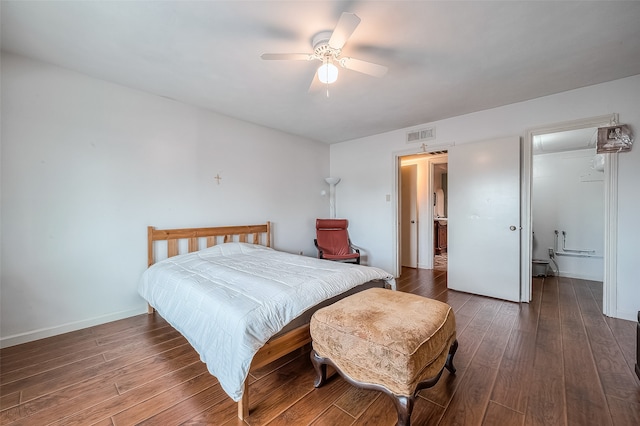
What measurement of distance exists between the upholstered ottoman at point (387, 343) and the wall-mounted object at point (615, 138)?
2754mm

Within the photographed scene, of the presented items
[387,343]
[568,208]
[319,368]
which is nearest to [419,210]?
[568,208]

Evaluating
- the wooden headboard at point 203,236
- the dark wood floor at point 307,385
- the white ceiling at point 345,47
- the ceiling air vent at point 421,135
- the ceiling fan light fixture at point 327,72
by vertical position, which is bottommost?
the dark wood floor at point 307,385

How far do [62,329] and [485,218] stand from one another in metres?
4.94

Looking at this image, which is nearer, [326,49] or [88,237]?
[326,49]

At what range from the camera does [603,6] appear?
5.45 feet

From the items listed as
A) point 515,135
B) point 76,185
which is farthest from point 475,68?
point 76,185

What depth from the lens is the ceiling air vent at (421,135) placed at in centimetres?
388

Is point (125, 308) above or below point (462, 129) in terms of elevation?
below

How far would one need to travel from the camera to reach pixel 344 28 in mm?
1546

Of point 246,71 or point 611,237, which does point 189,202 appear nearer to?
point 246,71

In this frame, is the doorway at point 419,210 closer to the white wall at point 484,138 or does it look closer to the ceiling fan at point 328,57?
the white wall at point 484,138

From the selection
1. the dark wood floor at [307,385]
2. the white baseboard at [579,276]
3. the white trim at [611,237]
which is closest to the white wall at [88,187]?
the dark wood floor at [307,385]

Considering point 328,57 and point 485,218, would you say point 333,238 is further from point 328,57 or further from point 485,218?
point 328,57

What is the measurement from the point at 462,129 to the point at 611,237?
2.05 m
